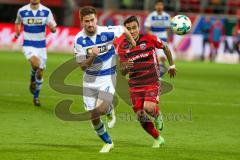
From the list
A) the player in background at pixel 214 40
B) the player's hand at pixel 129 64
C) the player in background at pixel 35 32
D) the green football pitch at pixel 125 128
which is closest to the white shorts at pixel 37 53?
the player in background at pixel 35 32

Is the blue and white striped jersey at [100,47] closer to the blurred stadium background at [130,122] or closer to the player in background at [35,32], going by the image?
the blurred stadium background at [130,122]

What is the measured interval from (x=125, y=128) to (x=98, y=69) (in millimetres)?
3244

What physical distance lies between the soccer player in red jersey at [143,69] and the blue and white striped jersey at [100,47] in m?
0.59

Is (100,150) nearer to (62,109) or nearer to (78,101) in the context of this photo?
(62,109)

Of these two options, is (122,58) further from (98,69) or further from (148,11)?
(148,11)

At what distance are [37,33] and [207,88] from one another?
758 cm

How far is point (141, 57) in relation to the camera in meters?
12.5

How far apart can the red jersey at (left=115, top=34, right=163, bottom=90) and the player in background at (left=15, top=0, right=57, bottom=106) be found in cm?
571

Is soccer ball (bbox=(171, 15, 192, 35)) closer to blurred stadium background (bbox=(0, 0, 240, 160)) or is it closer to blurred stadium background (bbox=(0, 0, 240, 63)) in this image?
blurred stadium background (bbox=(0, 0, 240, 160))

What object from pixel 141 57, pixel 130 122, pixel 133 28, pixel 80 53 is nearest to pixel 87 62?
pixel 80 53

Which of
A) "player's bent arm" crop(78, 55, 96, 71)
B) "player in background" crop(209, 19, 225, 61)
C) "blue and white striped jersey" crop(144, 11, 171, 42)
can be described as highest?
"player's bent arm" crop(78, 55, 96, 71)

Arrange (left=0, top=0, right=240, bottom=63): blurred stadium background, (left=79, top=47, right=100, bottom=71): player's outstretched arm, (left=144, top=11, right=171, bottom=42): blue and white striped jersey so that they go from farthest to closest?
1. (left=0, top=0, right=240, bottom=63): blurred stadium background
2. (left=144, top=11, right=171, bottom=42): blue and white striped jersey
3. (left=79, top=47, right=100, bottom=71): player's outstretched arm

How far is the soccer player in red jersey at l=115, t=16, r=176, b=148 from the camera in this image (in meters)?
12.1

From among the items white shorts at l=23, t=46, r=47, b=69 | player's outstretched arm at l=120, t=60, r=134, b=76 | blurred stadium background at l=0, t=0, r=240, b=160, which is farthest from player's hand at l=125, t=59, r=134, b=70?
white shorts at l=23, t=46, r=47, b=69
